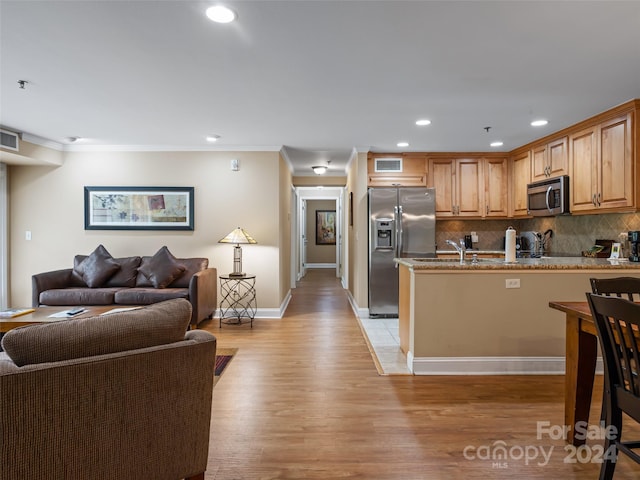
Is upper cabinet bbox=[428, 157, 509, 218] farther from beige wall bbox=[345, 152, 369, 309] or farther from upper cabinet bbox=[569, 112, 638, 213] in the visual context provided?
upper cabinet bbox=[569, 112, 638, 213]

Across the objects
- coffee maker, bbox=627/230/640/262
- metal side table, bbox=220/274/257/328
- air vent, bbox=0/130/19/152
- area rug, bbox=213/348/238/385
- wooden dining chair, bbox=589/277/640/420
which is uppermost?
air vent, bbox=0/130/19/152

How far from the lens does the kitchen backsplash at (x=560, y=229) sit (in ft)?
12.6

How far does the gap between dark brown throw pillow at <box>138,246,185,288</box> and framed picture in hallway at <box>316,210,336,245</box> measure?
735 centimetres

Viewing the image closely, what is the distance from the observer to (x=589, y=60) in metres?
2.47

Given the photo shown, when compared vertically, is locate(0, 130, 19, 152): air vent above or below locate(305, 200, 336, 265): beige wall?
above

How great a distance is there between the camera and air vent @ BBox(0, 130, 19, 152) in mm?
4070

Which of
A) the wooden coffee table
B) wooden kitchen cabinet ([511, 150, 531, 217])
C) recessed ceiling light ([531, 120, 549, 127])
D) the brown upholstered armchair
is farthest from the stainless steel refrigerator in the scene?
the brown upholstered armchair

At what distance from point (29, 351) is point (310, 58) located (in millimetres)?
2227

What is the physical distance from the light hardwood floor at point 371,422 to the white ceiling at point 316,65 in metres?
2.41

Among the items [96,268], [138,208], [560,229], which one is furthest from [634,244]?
[96,268]

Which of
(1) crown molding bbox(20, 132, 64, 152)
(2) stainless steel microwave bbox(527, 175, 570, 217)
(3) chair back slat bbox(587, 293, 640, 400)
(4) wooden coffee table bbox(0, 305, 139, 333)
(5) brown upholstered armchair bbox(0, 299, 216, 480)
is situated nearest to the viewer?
(5) brown upholstered armchair bbox(0, 299, 216, 480)

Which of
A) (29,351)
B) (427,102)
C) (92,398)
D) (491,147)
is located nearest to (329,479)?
(92,398)

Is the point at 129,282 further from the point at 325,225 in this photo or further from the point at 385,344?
the point at 325,225

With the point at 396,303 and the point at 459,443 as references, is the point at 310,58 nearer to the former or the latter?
the point at 459,443
